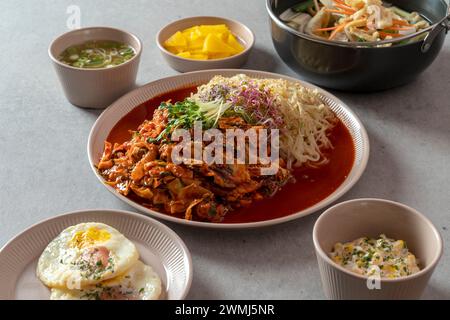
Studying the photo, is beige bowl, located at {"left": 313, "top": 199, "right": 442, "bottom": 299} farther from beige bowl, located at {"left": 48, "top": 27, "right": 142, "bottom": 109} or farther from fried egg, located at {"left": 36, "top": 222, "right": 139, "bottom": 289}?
beige bowl, located at {"left": 48, "top": 27, "right": 142, "bottom": 109}

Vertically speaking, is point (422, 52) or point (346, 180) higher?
point (422, 52)

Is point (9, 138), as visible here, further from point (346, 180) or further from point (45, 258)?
point (346, 180)

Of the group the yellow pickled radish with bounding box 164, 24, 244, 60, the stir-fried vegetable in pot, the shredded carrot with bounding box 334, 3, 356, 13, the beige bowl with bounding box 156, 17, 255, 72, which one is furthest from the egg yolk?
the shredded carrot with bounding box 334, 3, 356, 13

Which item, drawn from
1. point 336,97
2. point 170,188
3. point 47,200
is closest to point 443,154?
point 336,97

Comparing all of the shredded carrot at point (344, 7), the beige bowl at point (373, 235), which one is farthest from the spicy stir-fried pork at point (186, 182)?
the shredded carrot at point (344, 7)

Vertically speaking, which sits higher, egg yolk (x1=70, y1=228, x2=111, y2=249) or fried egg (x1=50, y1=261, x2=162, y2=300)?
egg yolk (x1=70, y1=228, x2=111, y2=249)

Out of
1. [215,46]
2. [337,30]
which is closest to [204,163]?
[215,46]

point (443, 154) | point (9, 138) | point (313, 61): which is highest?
point (313, 61)
